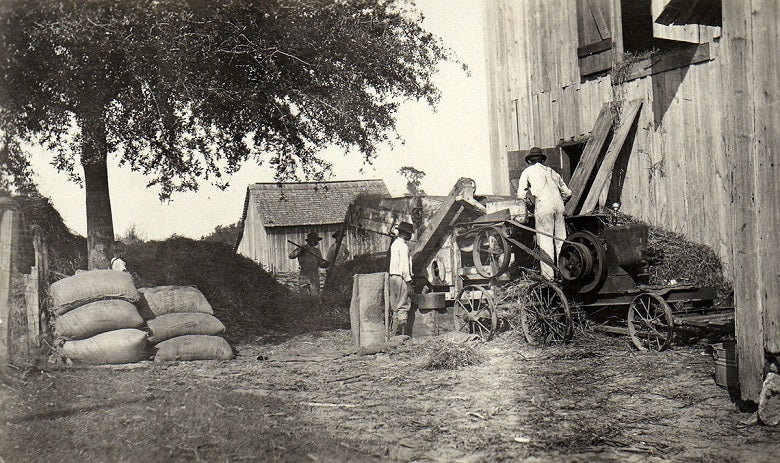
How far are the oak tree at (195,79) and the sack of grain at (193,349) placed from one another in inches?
148

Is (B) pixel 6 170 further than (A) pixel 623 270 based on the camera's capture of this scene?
Yes

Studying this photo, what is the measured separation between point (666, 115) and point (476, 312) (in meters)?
4.45

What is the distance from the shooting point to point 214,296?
18.2 metres

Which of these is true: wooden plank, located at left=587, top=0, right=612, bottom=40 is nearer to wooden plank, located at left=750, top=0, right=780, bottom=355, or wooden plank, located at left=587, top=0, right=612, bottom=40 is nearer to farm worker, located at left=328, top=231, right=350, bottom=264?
wooden plank, located at left=750, top=0, right=780, bottom=355

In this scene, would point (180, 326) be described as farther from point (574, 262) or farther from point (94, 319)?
point (574, 262)

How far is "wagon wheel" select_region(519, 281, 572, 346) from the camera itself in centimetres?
956

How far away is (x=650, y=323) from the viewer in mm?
8453

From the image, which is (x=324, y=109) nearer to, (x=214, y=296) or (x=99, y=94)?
(x=99, y=94)

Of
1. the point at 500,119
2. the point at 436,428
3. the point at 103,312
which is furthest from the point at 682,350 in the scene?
the point at 103,312

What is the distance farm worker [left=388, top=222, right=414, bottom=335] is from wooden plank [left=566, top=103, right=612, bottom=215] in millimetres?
3078

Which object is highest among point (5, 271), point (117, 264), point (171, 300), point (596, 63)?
point (596, 63)

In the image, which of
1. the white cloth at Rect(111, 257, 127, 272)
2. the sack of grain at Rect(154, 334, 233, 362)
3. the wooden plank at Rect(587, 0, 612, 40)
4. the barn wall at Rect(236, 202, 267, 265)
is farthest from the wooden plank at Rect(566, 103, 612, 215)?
the barn wall at Rect(236, 202, 267, 265)

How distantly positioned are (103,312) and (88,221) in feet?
16.5

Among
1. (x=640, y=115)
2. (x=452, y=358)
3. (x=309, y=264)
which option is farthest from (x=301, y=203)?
(x=452, y=358)
